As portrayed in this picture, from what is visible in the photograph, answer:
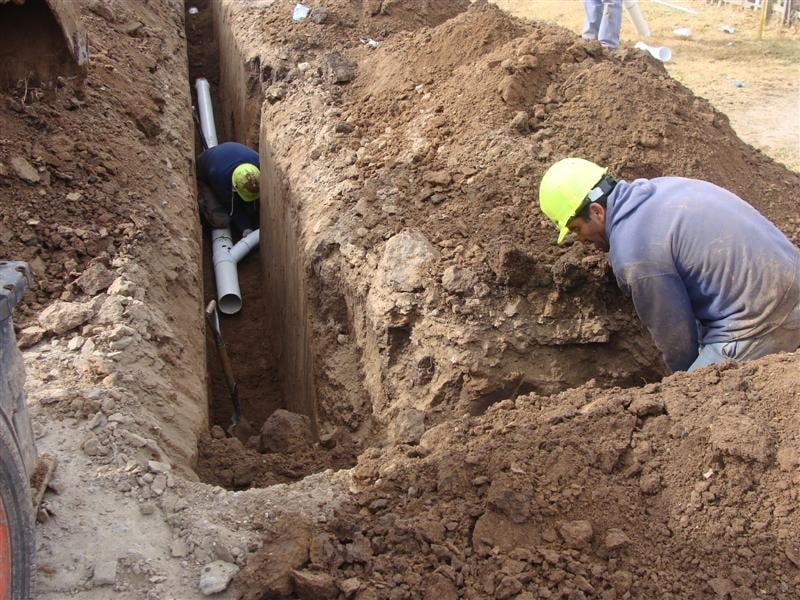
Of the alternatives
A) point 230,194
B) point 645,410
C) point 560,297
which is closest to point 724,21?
point 230,194

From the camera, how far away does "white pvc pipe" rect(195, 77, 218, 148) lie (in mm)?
9680

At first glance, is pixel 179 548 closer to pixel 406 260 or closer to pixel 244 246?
pixel 406 260

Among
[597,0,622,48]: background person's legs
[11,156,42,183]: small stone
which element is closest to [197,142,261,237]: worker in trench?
[11,156,42,183]: small stone

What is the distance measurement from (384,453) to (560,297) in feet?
5.17

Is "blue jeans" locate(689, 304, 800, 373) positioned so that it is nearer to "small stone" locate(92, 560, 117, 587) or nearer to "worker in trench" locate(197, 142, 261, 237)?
"small stone" locate(92, 560, 117, 587)

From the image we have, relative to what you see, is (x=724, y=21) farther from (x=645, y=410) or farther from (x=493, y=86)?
(x=645, y=410)

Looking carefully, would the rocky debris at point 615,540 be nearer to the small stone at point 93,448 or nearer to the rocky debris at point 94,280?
the small stone at point 93,448

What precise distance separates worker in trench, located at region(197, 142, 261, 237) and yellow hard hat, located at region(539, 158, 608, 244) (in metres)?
4.37

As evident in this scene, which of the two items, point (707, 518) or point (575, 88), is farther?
point (575, 88)

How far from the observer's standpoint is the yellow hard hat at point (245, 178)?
27.1ft

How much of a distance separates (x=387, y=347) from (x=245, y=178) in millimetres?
3899

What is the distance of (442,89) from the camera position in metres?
6.25

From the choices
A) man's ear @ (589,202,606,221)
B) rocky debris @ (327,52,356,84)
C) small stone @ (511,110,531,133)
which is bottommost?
man's ear @ (589,202,606,221)

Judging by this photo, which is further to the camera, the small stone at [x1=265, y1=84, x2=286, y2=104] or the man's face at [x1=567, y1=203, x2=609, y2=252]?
the small stone at [x1=265, y1=84, x2=286, y2=104]
